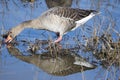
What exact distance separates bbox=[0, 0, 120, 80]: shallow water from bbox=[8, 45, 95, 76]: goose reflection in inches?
4.3

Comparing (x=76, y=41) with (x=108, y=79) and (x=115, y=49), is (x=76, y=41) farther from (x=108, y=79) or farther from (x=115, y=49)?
(x=108, y=79)

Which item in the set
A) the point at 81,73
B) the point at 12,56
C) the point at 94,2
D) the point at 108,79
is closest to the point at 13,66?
the point at 12,56

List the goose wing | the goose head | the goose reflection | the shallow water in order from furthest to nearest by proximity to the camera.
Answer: the goose wing → the goose head → the goose reflection → the shallow water

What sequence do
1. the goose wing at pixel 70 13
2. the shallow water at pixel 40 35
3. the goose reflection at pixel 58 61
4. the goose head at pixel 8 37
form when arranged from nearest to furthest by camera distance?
the shallow water at pixel 40 35 → the goose reflection at pixel 58 61 → the goose head at pixel 8 37 → the goose wing at pixel 70 13

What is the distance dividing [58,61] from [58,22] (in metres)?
1.26

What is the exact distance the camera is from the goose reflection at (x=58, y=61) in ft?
26.9

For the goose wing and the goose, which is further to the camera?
the goose wing

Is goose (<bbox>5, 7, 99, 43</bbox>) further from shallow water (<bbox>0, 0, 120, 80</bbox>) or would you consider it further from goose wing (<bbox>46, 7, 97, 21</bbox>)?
shallow water (<bbox>0, 0, 120, 80</bbox>)

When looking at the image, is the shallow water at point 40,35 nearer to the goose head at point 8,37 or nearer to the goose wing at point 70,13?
the goose head at point 8,37

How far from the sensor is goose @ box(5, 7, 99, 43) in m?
9.66

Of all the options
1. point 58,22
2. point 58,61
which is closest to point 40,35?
point 58,22

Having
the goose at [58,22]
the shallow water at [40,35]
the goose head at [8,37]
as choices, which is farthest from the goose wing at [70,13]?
the goose head at [8,37]

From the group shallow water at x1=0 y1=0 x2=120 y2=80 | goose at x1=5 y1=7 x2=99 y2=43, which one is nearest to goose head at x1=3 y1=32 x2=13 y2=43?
goose at x1=5 y1=7 x2=99 y2=43

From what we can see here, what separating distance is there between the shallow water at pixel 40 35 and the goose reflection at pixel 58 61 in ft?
0.36
